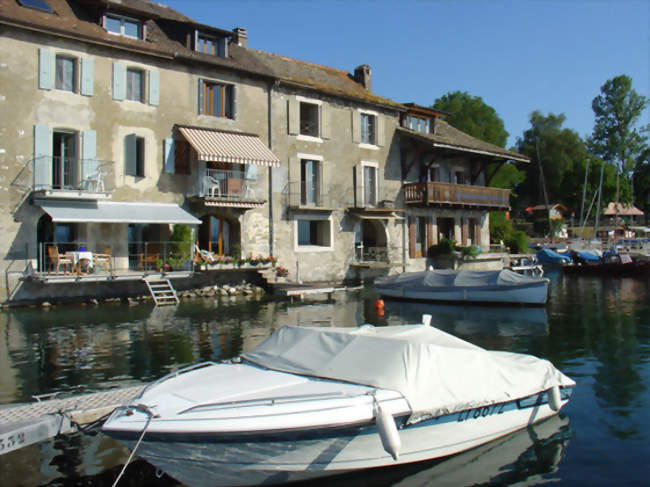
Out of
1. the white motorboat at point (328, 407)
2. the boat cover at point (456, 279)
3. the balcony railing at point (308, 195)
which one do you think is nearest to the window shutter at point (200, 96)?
the balcony railing at point (308, 195)

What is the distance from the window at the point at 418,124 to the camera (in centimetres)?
3566

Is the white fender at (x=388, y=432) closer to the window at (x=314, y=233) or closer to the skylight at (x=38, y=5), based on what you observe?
the skylight at (x=38, y=5)

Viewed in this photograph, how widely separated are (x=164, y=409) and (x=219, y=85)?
22.9 meters

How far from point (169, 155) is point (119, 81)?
363 centimetres

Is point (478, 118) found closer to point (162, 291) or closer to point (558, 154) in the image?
point (558, 154)

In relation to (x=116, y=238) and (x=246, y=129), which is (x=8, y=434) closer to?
(x=116, y=238)

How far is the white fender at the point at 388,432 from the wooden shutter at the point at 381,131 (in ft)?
92.2

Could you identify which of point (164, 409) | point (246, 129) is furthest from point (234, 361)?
point (246, 129)

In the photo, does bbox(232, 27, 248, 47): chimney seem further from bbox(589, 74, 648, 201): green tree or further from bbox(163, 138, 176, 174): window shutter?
bbox(589, 74, 648, 201): green tree

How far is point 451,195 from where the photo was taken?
112 feet

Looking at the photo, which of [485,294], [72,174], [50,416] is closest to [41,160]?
[72,174]

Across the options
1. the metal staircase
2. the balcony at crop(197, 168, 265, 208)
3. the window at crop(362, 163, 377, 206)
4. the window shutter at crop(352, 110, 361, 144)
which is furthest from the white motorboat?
the window shutter at crop(352, 110, 361, 144)

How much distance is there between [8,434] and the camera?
665cm

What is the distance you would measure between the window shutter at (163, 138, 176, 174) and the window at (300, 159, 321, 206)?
285 inches
